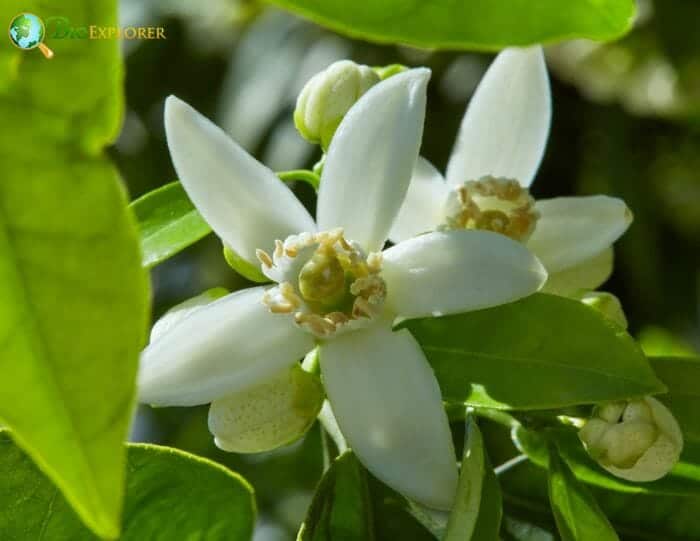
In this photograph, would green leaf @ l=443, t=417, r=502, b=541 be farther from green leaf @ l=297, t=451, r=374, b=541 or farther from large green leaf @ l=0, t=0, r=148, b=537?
large green leaf @ l=0, t=0, r=148, b=537

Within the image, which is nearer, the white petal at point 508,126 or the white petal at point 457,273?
the white petal at point 457,273

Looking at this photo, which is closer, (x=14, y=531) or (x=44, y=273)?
(x=44, y=273)

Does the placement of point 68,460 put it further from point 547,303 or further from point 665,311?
point 665,311

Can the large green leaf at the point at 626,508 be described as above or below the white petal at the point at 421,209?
below

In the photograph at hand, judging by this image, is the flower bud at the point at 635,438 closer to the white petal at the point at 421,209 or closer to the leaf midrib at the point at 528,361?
the leaf midrib at the point at 528,361

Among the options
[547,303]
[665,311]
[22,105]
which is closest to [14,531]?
[547,303]

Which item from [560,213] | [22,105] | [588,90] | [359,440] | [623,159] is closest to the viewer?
[22,105]

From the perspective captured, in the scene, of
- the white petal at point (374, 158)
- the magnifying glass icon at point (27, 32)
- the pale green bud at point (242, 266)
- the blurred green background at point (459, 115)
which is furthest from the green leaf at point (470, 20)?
the blurred green background at point (459, 115)

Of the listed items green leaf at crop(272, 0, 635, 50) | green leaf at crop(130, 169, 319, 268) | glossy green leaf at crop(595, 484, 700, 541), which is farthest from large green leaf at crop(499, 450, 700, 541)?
green leaf at crop(272, 0, 635, 50)

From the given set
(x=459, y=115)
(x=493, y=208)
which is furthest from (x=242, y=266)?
(x=459, y=115)
